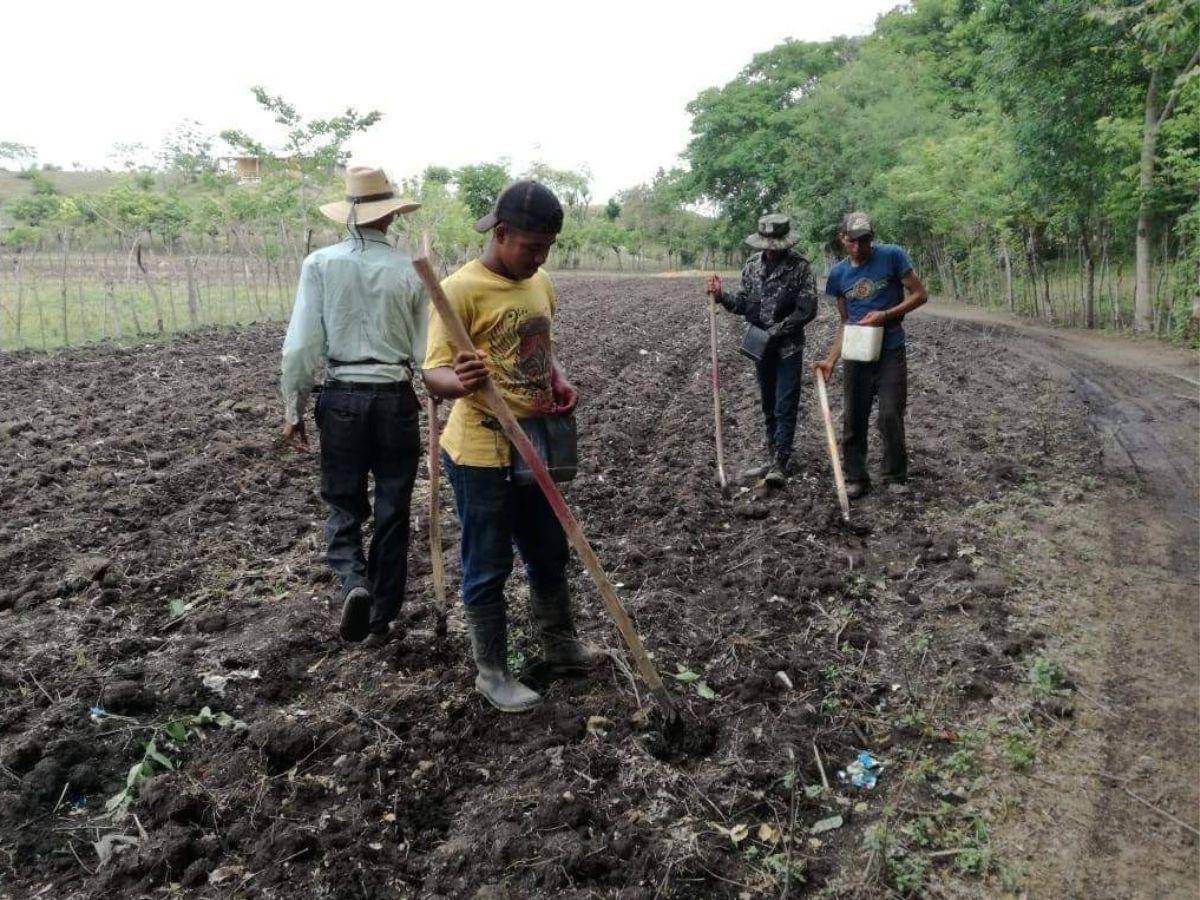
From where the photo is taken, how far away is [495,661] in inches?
134

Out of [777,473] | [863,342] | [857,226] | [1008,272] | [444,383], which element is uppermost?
[857,226]

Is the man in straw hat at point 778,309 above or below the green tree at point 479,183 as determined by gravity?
below

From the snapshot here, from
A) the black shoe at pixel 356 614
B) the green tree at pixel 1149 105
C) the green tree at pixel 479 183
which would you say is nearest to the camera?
the black shoe at pixel 356 614

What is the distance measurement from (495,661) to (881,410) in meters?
3.56

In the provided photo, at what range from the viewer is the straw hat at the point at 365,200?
3.56m

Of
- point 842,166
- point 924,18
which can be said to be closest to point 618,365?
point 842,166

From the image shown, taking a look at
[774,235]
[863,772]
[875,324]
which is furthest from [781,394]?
[863,772]

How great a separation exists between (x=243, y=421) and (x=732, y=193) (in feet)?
124

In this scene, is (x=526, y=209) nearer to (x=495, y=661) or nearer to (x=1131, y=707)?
(x=495, y=661)

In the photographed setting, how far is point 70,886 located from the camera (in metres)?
2.59

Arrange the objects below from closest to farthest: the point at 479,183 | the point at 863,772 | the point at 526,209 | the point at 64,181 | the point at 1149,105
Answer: the point at 526,209, the point at 863,772, the point at 1149,105, the point at 479,183, the point at 64,181

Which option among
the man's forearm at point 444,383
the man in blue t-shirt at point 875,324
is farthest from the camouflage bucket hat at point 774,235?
the man's forearm at point 444,383

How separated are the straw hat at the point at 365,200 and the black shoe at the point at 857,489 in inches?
140

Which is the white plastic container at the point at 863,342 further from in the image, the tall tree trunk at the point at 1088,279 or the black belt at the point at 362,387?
the tall tree trunk at the point at 1088,279
